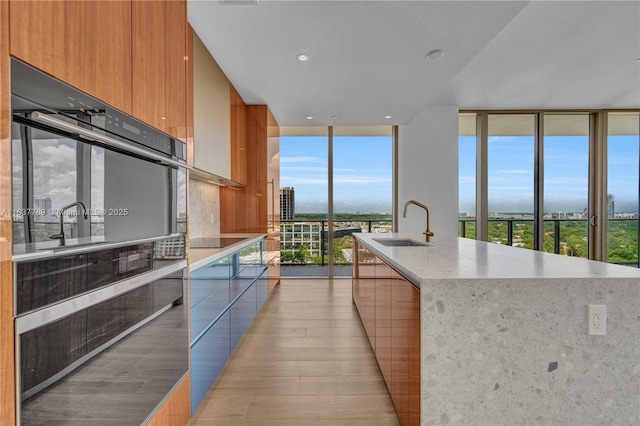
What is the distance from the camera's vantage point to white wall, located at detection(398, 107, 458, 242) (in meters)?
4.76

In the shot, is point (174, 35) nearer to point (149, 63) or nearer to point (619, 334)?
point (149, 63)

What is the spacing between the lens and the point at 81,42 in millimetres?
871

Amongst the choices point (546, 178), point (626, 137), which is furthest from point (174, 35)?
point (626, 137)

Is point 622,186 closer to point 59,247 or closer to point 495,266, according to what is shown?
point 495,266

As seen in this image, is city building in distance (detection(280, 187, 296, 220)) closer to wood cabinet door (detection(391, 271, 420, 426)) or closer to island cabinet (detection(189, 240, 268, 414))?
island cabinet (detection(189, 240, 268, 414))

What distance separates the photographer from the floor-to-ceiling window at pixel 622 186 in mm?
4957

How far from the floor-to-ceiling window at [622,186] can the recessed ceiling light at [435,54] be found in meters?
4.51

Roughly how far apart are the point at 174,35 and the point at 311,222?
406 centimetres

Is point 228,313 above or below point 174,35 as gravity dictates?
below

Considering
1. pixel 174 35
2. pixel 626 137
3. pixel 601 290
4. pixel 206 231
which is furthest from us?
pixel 626 137

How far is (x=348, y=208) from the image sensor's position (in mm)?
5172

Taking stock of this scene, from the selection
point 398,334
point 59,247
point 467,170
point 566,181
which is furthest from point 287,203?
point 566,181

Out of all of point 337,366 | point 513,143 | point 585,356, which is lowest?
point 337,366

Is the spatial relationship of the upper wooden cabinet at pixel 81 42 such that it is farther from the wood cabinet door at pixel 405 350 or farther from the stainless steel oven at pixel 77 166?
the wood cabinet door at pixel 405 350
